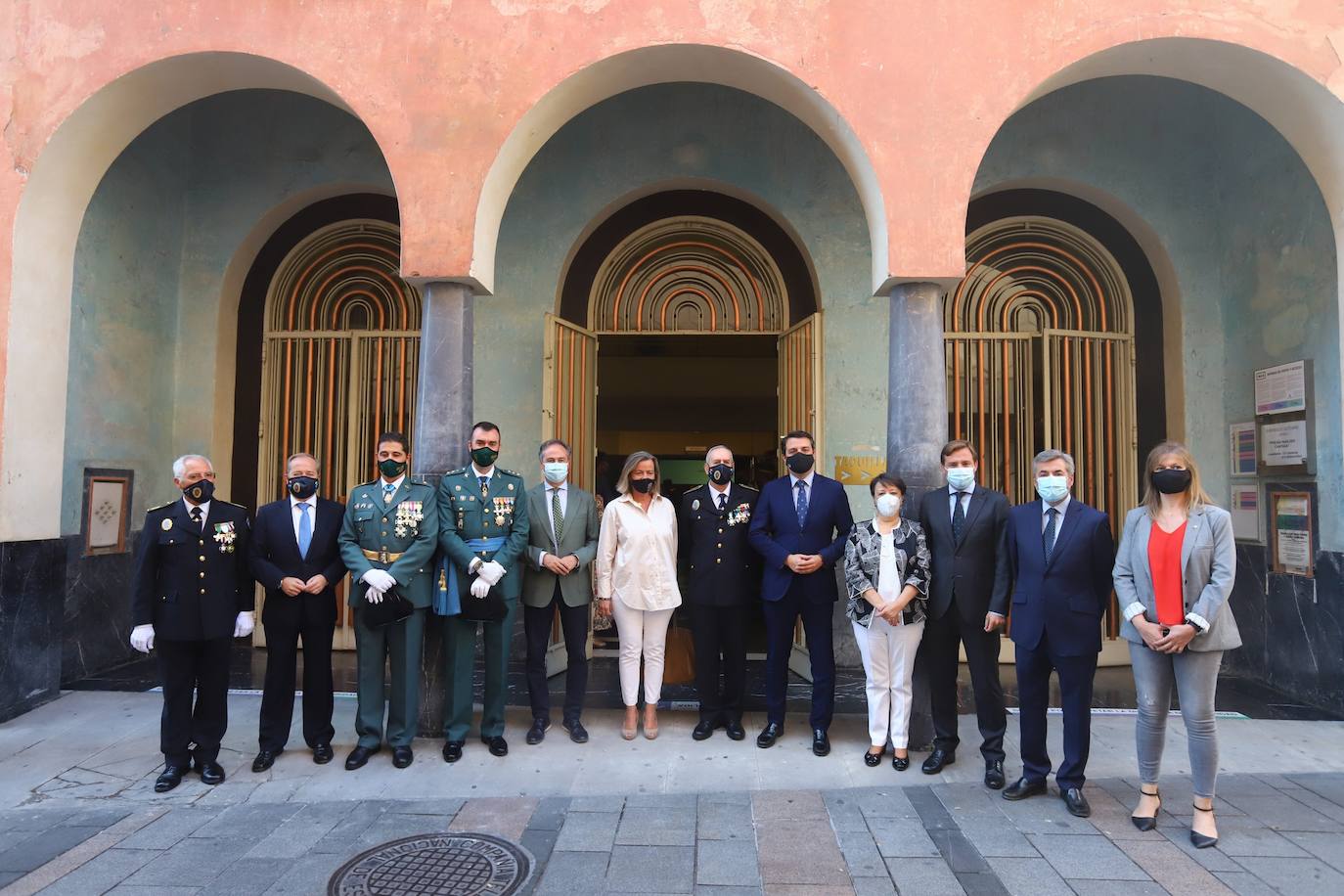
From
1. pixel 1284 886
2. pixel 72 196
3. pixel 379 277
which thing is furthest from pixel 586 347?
pixel 1284 886

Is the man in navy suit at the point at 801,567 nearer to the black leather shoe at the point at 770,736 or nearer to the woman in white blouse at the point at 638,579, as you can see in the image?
the black leather shoe at the point at 770,736

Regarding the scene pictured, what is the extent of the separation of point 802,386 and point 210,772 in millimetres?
4833

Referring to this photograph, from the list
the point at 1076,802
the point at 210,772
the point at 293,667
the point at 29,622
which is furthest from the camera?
the point at 29,622

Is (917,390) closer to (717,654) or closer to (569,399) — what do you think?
(717,654)

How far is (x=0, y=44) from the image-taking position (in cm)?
535

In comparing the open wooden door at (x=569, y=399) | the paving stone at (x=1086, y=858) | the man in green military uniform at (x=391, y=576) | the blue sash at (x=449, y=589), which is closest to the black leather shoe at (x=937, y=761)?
the paving stone at (x=1086, y=858)

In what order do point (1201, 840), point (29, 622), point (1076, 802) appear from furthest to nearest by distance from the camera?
point (29, 622), point (1076, 802), point (1201, 840)

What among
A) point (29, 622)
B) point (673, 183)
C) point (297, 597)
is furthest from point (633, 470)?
point (29, 622)

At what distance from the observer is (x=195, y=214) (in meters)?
7.26

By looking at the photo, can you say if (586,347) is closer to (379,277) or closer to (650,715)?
(379,277)

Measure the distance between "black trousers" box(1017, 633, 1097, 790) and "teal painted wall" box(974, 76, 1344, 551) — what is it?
3.89m

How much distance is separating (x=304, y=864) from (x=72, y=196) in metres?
4.92

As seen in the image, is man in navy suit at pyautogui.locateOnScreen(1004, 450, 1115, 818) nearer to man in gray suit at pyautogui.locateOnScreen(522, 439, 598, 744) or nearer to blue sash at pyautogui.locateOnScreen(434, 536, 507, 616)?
man in gray suit at pyautogui.locateOnScreen(522, 439, 598, 744)

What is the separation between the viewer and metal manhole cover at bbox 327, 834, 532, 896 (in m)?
3.19
